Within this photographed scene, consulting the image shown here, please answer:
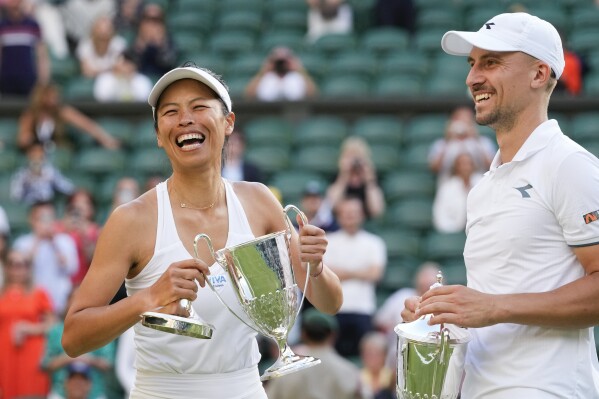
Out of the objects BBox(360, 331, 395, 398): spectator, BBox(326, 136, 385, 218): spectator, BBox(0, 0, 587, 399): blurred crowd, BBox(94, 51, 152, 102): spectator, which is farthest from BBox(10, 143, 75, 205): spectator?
BBox(360, 331, 395, 398): spectator

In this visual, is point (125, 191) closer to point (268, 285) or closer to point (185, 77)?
point (185, 77)

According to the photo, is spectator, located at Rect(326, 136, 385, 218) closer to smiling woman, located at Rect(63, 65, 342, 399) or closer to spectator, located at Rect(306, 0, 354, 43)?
spectator, located at Rect(306, 0, 354, 43)

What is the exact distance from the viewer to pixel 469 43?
3816 millimetres

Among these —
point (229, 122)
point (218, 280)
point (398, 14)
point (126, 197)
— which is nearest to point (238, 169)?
point (126, 197)

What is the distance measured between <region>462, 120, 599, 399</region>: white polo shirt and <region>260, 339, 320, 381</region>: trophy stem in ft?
1.67

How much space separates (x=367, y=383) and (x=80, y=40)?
6.62 m

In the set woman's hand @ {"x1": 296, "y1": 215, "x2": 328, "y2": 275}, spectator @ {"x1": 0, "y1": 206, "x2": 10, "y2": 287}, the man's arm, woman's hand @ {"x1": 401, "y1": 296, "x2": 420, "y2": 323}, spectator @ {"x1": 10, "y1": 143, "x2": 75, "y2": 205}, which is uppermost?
spectator @ {"x1": 10, "y1": 143, "x2": 75, "y2": 205}

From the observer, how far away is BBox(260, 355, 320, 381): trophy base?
11.8ft

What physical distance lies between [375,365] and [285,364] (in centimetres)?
412

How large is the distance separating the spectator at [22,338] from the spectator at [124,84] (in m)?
3.32

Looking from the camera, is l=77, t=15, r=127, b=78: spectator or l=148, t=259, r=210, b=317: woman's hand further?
l=77, t=15, r=127, b=78: spectator

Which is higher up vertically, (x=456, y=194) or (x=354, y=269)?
(x=456, y=194)

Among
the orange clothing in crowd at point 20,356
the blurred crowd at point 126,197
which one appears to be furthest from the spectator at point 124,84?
the orange clothing in crowd at point 20,356

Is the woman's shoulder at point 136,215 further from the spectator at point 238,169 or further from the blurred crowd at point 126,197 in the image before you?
the spectator at point 238,169
